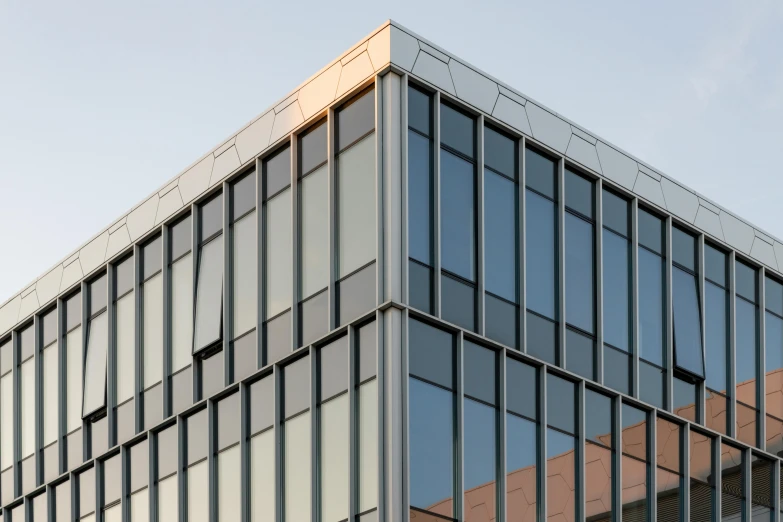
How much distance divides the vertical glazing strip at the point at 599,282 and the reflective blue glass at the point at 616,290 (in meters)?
0.31

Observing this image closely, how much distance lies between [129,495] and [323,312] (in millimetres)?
9106

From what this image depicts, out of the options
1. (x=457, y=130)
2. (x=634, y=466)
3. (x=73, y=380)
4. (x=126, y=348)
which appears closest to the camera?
(x=457, y=130)

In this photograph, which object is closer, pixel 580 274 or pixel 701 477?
pixel 580 274

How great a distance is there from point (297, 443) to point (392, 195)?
219 inches

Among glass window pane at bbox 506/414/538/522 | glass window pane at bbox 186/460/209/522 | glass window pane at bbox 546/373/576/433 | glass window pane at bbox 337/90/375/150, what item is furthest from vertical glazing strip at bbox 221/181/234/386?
glass window pane at bbox 546/373/576/433

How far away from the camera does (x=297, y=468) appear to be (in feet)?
99.8

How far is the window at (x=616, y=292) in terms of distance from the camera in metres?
34.0

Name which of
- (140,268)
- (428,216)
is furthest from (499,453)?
(140,268)

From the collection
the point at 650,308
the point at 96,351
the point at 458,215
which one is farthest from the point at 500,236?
the point at 96,351

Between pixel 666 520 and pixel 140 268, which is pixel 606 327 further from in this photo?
pixel 140 268

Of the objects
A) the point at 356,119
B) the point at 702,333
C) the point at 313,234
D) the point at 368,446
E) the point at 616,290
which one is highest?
the point at 356,119

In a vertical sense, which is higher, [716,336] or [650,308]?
[650,308]

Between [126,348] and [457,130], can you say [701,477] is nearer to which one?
[457,130]

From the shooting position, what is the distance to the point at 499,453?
98.4 feet
